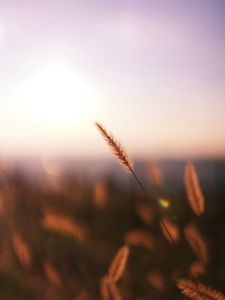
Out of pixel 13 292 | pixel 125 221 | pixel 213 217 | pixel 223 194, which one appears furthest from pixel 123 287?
pixel 223 194

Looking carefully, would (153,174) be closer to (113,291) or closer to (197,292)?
(113,291)

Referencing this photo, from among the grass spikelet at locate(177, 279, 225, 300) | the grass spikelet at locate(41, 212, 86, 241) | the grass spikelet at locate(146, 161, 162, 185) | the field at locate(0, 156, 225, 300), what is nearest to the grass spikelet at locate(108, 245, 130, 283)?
the field at locate(0, 156, 225, 300)

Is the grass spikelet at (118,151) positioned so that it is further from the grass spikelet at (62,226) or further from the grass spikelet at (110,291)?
the grass spikelet at (62,226)

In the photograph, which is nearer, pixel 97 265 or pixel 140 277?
pixel 140 277

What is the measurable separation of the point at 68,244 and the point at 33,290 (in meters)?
0.73

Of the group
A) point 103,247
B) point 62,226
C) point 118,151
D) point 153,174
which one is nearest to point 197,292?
point 118,151

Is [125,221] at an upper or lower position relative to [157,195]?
lower

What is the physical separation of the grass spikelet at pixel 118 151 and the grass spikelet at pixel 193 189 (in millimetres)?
335

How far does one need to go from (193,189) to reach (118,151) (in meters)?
0.38

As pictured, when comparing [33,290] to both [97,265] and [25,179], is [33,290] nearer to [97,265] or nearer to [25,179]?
[97,265]

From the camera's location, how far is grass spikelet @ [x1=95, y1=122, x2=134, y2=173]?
118cm

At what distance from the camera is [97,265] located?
2.74 metres

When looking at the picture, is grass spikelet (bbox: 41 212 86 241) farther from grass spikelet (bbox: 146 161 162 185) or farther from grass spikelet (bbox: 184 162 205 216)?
grass spikelet (bbox: 184 162 205 216)

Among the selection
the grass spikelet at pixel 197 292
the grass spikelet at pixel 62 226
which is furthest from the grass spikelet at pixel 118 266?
the grass spikelet at pixel 62 226
